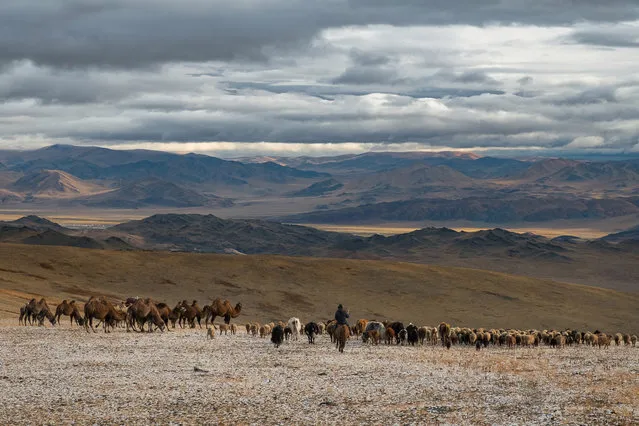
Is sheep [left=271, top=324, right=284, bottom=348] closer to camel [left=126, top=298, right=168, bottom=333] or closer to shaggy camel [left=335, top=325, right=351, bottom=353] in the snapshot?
shaggy camel [left=335, top=325, right=351, bottom=353]

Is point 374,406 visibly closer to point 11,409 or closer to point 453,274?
point 11,409

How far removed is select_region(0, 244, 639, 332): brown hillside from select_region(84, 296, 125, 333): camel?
3028 cm

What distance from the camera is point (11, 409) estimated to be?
22969mm

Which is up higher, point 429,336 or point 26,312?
point 429,336

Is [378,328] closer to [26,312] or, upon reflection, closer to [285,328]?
[285,328]

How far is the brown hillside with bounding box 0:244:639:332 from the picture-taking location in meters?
85.6

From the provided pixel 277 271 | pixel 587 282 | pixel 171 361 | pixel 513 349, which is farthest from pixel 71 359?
pixel 587 282

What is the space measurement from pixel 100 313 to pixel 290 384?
61.4 ft

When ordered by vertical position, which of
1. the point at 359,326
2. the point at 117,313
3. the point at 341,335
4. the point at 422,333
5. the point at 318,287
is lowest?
the point at 318,287

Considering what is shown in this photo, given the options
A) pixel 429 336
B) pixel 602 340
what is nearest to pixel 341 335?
pixel 429 336

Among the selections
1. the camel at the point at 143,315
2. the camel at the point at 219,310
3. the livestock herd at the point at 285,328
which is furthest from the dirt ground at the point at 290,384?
the camel at the point at 219,310

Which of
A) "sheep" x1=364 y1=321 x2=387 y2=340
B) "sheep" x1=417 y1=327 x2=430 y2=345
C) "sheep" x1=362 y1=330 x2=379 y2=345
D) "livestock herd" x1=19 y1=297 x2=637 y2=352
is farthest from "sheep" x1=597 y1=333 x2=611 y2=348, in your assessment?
"sheep" x1=362 y1=330 x2=379 y2=345

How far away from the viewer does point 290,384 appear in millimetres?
27875

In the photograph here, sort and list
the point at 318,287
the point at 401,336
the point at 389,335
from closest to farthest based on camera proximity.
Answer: the point at 389,335
the point at 401,336
the point at 318,287
